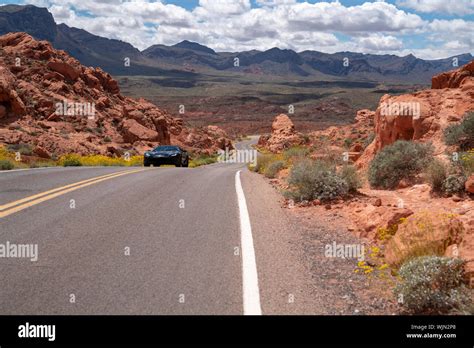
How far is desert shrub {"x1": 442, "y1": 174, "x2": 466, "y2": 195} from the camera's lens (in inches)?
326

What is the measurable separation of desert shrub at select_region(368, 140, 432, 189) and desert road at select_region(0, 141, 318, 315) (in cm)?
262

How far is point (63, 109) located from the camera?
3884 centimetres

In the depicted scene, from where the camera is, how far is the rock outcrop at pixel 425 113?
13.2 m

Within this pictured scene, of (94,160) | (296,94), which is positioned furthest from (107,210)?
(296,94)

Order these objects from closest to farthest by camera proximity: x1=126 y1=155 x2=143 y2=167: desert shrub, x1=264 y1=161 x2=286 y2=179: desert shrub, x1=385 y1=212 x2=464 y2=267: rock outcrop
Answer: x1=385 y1=212 x2=464 y2=267: rock outcrop, x1=264 y1=161 x2=286 y2=179: desert shrub, x1=126 y1=155 x2=143 y2=167: desert shrub

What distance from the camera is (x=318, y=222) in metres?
8.55

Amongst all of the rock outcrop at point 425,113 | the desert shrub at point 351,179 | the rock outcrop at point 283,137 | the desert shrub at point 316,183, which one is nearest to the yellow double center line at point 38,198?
the desert shrub at point 316,183

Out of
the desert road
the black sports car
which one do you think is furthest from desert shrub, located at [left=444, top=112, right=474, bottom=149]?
the black sports car

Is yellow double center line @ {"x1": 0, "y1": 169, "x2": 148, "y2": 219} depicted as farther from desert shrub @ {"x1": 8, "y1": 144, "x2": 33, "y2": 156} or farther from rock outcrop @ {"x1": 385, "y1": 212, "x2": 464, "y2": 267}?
desert shrub @ {"x1": 8, "y1": 144, "x2": 33, "y2": 156}

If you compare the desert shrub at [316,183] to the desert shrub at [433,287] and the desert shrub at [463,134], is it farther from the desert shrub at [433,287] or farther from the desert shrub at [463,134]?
the desert shrub at [433,287]

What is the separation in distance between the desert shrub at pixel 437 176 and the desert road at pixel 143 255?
9.13ft
